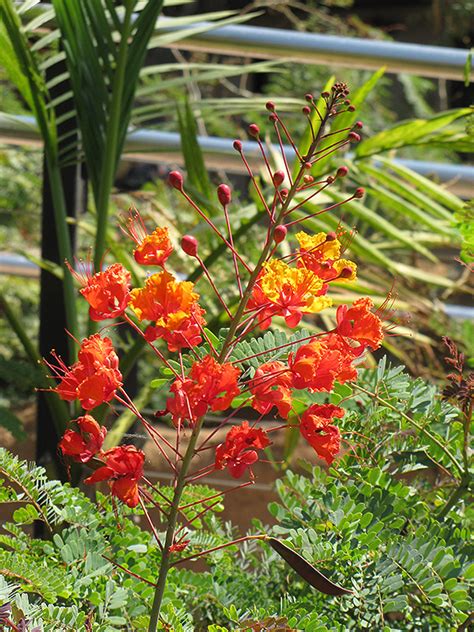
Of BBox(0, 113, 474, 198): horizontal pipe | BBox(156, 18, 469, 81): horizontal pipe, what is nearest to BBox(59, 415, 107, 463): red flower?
BBox(0, 113, 474, 198): horizontal pipe

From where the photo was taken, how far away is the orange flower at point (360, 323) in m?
0.73

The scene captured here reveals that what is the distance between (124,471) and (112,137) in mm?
880

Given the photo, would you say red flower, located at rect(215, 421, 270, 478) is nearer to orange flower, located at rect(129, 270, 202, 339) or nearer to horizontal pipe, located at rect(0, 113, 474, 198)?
orange flower, located at rect(129, 270, 202, 339)

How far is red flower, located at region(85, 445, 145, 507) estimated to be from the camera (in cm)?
67

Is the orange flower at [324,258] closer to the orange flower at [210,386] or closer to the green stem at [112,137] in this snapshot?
the orange flower at [210,386]

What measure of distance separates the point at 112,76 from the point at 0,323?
5.90 ft

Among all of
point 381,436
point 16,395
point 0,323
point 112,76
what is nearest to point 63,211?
point 112,76

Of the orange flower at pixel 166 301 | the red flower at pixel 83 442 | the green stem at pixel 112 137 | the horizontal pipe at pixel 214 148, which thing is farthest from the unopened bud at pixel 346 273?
the horizontal pipe at pixel 214 148

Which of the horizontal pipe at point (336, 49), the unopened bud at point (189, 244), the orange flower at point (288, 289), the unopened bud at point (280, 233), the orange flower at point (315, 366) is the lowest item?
the horizontal pipe at point (336, 49)

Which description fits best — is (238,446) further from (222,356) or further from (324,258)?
(324,258)

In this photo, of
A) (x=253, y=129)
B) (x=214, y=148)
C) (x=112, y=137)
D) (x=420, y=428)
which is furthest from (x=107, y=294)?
(x=214, y=148)

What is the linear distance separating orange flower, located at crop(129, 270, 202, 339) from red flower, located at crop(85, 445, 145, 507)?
0.09m

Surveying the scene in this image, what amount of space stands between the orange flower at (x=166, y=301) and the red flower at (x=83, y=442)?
0.08m

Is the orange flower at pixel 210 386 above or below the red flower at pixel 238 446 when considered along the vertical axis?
above
